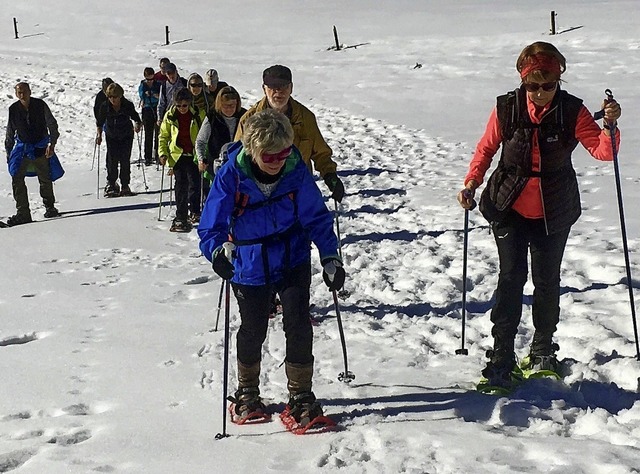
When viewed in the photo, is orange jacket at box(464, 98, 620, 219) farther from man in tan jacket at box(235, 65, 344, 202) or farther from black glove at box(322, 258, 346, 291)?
man in tan jacket at box(235, 65, 344, 202)

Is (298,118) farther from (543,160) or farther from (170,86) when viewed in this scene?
(170,86)

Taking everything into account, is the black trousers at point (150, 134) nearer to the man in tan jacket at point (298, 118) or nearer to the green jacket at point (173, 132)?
the green jacket at point (173, 132)

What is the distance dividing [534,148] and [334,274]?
4.42 ft

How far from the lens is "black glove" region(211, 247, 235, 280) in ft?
12.9

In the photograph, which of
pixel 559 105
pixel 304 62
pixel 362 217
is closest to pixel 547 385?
pixel 559 105

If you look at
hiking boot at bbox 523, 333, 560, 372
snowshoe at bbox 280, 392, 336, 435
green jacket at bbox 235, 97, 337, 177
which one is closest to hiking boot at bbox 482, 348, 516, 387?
hiking boot at bbox 523, 333, 560, 372

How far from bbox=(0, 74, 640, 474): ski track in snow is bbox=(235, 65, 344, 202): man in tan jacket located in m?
1.23

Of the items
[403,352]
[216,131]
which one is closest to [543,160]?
[403,352]

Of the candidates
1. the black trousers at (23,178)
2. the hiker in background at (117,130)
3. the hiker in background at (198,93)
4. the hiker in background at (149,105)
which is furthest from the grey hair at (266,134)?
the hiker in background at (149,105)

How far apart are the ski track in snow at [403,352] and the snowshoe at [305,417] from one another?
95mm

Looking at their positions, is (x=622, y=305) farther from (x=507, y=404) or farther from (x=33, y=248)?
(x=33, y=248)

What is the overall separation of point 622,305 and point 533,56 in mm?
→ 2659

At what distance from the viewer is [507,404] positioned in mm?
4395

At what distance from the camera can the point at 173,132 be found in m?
9.94
